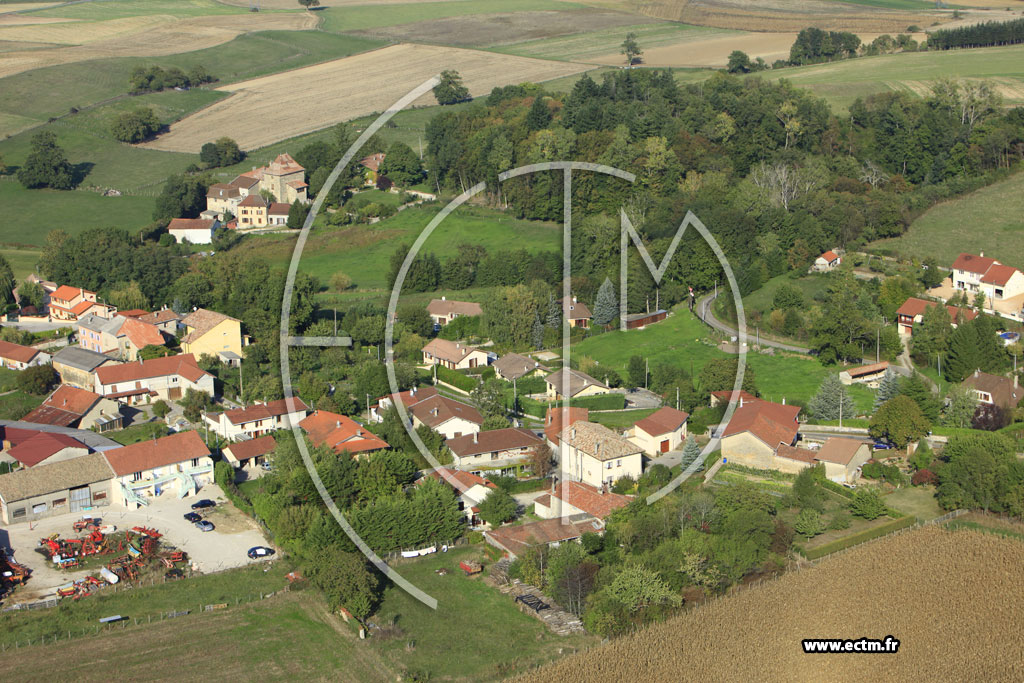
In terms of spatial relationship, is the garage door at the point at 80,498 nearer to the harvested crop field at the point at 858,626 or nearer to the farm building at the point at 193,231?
the harvested crop field at the point at 858,626

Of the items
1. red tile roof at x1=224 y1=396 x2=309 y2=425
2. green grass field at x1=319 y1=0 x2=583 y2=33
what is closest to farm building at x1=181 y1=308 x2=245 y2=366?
red tile roof at x1=224 y1=396 x2=309 y2=425

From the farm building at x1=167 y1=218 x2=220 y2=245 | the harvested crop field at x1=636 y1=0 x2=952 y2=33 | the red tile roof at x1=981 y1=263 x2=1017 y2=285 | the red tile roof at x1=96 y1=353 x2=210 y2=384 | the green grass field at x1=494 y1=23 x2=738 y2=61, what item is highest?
the harvested crop field at x1=636 y1=0 x2=952 y2=33

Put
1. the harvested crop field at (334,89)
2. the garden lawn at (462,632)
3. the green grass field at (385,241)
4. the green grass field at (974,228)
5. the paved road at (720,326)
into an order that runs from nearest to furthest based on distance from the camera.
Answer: the garden lawn at (462,632) < the paved road at (720,326) < the green grass field at (974,228) < the green grass field at (385,241) < the harvested crop field at (334,89)

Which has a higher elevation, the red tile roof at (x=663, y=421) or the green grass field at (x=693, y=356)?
the red tile roof at (x=663, y=421)

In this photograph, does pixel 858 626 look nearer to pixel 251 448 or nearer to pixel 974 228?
pixel 251 448

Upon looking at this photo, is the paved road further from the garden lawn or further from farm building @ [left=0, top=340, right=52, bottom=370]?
farm building @ [left=0, top=340, right=52, bottom=370]

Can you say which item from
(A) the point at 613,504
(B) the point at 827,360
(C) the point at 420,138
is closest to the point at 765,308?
(B) the point at 827,360

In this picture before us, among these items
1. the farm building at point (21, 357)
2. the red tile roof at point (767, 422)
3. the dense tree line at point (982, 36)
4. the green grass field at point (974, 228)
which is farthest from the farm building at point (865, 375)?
the dense tree line at point (982, 36)
